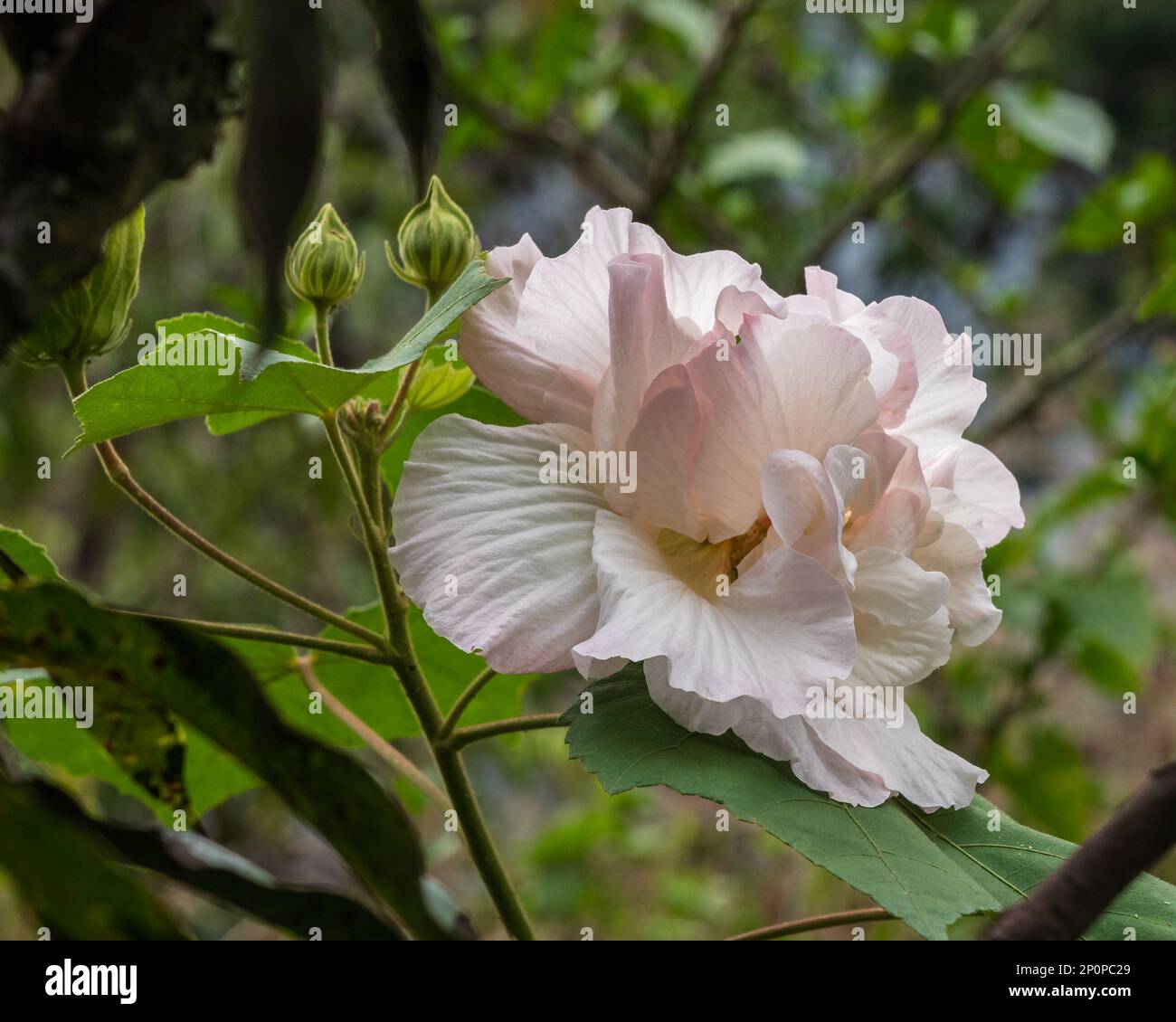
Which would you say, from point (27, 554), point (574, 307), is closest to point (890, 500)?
point (574, 307)

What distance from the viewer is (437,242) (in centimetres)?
45

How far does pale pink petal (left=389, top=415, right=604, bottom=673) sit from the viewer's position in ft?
1.20

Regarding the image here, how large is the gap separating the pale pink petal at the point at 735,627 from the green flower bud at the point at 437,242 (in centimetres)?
14

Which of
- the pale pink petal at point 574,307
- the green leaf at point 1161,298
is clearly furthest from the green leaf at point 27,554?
the green leaf at point 1161,298

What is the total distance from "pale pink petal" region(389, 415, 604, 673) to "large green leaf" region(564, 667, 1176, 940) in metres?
0.03

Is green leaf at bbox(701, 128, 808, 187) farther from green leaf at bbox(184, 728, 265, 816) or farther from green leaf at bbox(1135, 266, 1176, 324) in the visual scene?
green leaf at bbox(184, 728, 265, 816)

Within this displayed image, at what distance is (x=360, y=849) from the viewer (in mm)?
353

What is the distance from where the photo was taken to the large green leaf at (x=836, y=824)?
0.34 meters

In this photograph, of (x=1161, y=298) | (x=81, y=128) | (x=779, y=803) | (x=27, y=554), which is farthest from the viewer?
(x=1161, y=298)

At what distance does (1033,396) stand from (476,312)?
3.82 ft

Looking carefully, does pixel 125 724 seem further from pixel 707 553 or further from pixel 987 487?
pixel 987 487

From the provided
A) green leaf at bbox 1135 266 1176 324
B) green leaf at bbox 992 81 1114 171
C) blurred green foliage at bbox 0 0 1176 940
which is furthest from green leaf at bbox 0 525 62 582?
green leaf at bbox 992 81 1114 171

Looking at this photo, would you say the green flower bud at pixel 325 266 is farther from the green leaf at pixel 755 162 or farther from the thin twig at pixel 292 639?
the green leaf at pixel 755 162

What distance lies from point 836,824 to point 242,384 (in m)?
0.25
